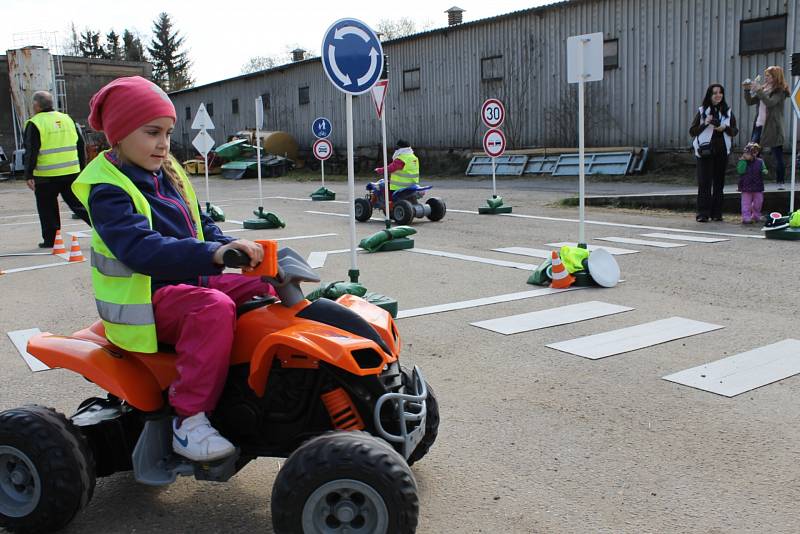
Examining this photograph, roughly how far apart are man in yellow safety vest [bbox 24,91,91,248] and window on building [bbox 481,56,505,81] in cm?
1875

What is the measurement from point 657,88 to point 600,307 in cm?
1746

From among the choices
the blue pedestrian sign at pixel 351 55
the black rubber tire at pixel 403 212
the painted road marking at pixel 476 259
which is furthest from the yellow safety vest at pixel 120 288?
the black rubber tire at pixel 403 212

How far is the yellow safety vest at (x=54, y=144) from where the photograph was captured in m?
11.3

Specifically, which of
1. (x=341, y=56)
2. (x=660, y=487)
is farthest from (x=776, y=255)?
(x=660, y=487)

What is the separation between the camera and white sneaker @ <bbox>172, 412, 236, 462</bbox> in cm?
284

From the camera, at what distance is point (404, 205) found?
1389 centimetres

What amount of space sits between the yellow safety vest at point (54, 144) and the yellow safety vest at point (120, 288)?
922 cm

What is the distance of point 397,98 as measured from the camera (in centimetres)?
3269

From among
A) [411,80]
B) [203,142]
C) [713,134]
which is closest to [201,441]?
[713,134]

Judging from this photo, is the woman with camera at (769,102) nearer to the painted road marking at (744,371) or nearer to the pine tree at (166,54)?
the painted road marking at (744,371)

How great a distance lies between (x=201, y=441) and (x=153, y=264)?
0.66 m

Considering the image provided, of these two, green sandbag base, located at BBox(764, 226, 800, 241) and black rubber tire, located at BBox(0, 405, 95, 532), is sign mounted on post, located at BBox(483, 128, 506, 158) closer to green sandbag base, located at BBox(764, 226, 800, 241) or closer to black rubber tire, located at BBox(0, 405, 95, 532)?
green sandbag base, located at BBox(764, 226, 800, 241)

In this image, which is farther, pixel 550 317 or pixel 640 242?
pixel 640 242

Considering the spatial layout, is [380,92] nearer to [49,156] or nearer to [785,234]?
[49,156]
